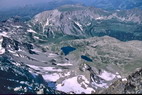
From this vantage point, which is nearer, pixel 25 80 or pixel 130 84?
pixel 130 84

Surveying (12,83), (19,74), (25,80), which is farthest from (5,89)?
(19,74)

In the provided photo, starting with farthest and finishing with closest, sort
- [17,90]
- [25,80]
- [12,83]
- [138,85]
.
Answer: [25,80] → [12,83] → [17,90] → [138,85]

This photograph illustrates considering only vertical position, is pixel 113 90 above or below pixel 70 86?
above

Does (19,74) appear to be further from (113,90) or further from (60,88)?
(113,90)

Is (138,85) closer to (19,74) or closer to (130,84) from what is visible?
(130,84)

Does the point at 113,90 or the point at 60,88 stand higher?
the point at 113,90

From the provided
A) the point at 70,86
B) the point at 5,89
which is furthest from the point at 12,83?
the point at 70,86

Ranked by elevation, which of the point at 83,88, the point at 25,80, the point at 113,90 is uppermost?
the point at 113,90

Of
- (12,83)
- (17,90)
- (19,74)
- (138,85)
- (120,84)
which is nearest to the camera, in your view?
(138,85)

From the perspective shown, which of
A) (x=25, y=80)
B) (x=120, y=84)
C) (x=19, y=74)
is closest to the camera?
(x=120, y=84)
